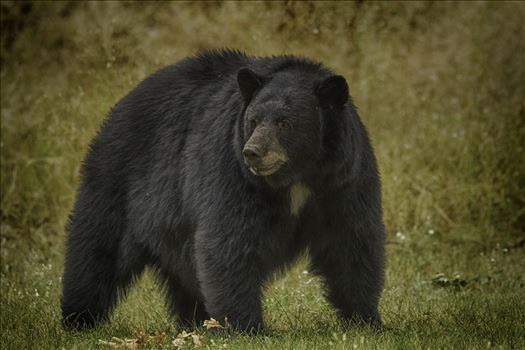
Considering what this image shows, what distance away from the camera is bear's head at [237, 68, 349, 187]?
17.9 ft

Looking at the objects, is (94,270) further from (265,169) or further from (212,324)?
(265,169)

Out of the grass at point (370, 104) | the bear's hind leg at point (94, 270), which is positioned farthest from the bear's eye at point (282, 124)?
the grass at point (370, 104)

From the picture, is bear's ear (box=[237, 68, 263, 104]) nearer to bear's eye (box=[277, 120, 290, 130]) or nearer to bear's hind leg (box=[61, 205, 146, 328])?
bear's eye (box=[277, 120, 290, 130])

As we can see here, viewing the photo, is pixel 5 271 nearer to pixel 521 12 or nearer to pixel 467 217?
pixel 467 217

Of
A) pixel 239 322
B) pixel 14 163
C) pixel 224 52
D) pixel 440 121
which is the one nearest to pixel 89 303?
pixel 239 322

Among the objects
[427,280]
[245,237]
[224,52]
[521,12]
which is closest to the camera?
[245,237]

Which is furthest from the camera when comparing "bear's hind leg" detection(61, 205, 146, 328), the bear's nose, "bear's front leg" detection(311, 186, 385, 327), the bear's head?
"bear's hind leg" detection(61, 205, 146, 328)

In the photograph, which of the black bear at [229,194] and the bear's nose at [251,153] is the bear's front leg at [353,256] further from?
the bear's nose at [251,153]

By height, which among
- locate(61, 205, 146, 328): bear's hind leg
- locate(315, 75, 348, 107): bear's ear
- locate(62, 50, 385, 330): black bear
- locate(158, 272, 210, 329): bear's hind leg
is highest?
locate(315, 75, 348, 107): bear's ear

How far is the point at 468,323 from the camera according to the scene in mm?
5996

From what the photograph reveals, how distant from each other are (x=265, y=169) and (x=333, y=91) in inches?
24.7

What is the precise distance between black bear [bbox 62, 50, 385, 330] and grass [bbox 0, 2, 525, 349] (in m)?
1.34

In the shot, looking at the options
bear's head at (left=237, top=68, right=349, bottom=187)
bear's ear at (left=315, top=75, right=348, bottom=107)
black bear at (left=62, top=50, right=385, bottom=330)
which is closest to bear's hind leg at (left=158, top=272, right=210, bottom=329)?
black bear at (left=62, top=50, right=385, bottom=330)

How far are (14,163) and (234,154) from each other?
5.20 meters
